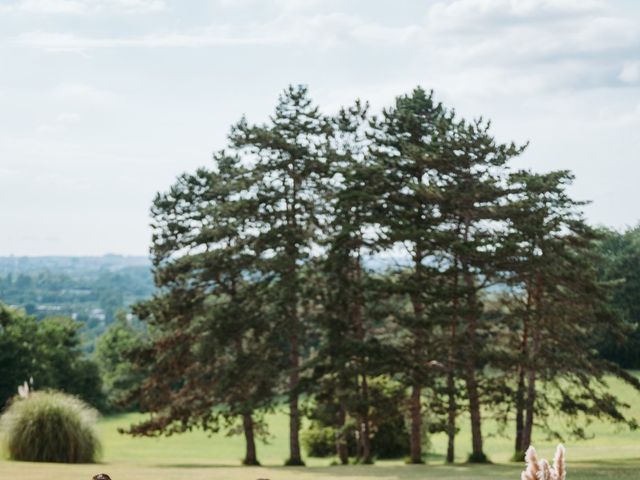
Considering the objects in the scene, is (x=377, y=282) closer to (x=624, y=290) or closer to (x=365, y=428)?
(x=365, y=428)

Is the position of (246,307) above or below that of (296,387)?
above

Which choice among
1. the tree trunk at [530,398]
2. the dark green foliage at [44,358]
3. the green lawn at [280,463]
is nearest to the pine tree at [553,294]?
the tree trunk at [530,398]

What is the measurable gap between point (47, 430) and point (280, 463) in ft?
41.9

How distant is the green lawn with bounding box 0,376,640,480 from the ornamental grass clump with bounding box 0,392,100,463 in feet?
4.30

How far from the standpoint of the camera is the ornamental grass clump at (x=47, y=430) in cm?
2981

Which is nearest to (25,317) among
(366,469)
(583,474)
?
(366,469)

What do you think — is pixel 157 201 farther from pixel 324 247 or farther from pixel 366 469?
pixel 366 469

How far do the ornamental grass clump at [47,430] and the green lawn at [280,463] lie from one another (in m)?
1.31

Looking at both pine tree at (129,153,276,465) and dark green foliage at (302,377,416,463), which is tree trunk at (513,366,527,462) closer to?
dark green foliage at (302,377,416,463)

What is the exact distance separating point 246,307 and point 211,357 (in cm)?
199

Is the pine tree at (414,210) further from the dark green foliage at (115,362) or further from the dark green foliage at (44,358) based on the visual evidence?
the dark green foliage at (115,362)

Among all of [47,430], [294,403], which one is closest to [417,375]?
[294,403]

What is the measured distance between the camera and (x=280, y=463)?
4091 centimetres

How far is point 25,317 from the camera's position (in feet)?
229
